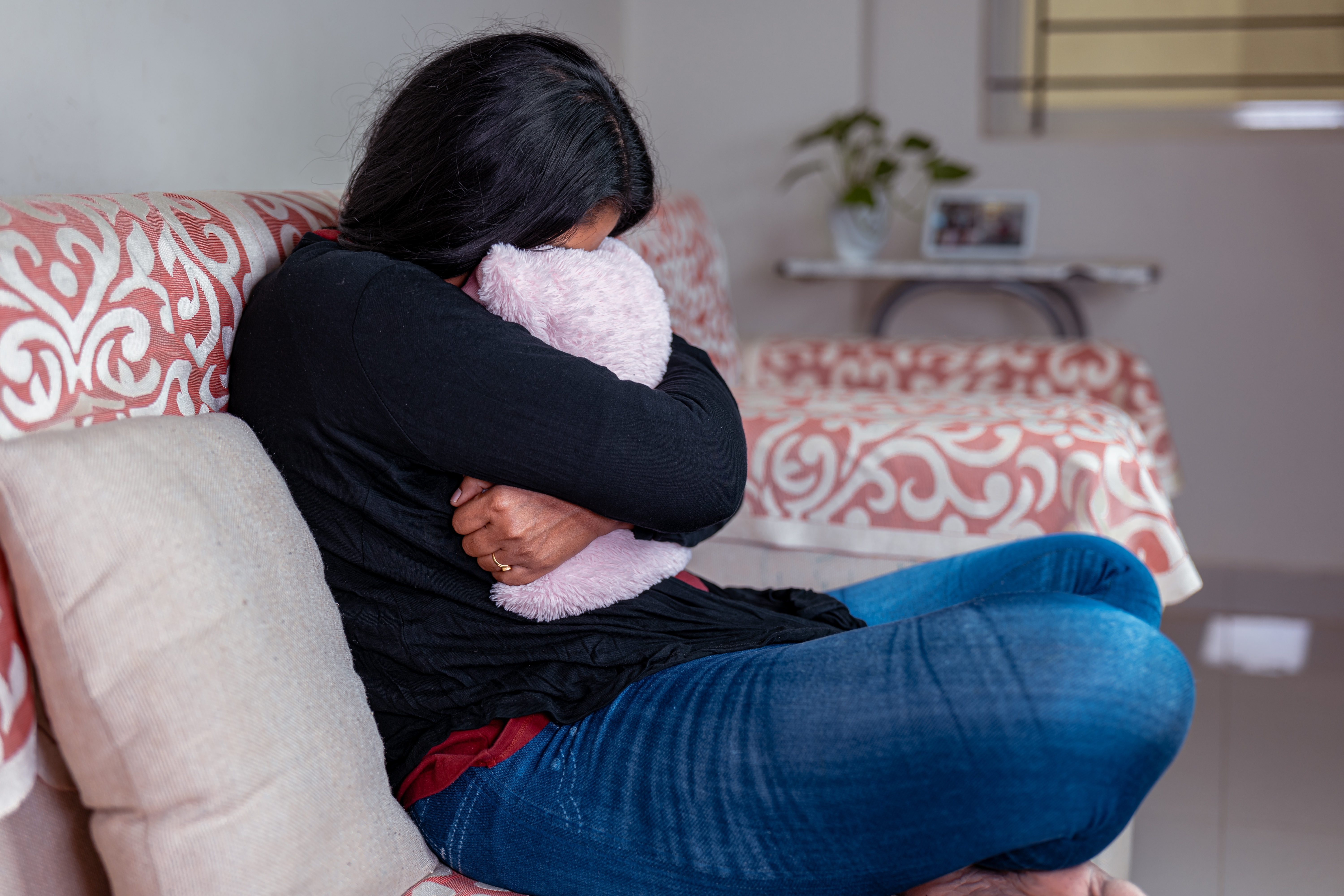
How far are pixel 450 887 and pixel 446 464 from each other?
0.32 metres

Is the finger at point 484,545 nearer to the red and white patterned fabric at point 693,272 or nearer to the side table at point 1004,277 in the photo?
the red and white patterned fabric at point 693,272

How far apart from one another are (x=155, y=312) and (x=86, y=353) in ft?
0.25

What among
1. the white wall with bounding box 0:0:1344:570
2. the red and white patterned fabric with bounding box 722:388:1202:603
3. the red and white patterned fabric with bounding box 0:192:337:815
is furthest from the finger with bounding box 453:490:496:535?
the white wall with bounding box 0:0:1344:570

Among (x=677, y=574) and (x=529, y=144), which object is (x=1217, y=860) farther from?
(x=529, y=144)

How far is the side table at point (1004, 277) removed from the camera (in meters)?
2.63

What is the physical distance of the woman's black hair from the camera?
85 cm

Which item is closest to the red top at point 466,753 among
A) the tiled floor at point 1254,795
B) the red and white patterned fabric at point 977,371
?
the tiled floor at point 1254,795

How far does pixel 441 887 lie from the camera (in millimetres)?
811

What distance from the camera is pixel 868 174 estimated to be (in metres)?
3.04

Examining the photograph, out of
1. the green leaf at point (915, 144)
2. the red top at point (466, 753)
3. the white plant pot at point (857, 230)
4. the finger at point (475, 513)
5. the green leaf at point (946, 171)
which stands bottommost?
the red top at point (466, 753)

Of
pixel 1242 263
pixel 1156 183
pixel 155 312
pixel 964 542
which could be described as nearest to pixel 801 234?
pixel 1156 183

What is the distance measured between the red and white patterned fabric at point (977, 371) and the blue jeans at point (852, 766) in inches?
51.1

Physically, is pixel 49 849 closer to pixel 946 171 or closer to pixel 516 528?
pixel 516 528

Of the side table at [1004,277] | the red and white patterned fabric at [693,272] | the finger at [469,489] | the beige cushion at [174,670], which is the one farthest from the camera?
the side table at [1004,277]
